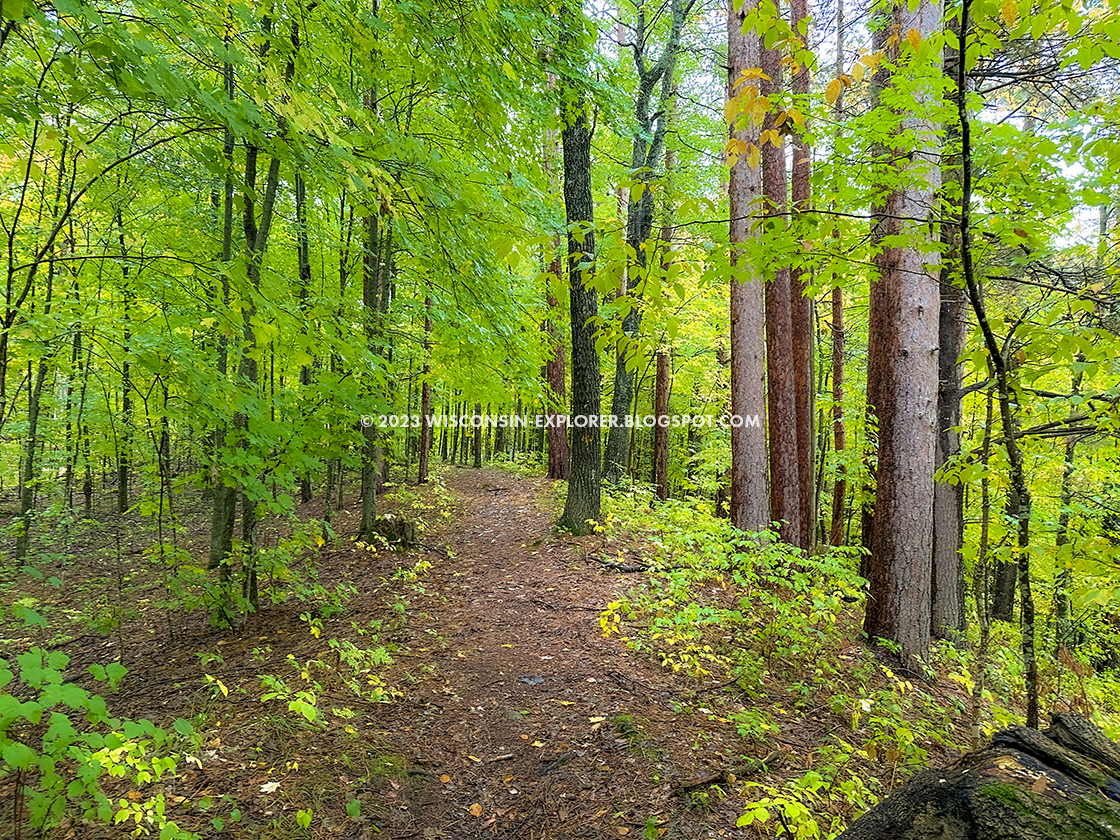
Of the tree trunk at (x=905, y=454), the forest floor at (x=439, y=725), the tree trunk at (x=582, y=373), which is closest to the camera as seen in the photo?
the forest floor at (x=439, y=725)

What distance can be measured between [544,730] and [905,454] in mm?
4274

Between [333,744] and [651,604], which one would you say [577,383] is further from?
[333,744]

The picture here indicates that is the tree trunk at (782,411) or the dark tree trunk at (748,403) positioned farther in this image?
the tree trunk at (782,411)

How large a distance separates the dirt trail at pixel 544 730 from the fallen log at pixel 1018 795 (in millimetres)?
1526

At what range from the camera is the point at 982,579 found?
2889 millimetres

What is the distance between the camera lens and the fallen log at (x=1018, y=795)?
1.36m

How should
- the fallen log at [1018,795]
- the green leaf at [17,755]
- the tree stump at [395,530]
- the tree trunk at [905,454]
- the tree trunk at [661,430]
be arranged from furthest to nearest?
the tree trunk at [661,430] < the tree stump at [395,530] < the tree trunk at [905,454] < the green leaf at [17,755] < the fallen log at [1018,795]

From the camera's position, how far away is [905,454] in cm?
499

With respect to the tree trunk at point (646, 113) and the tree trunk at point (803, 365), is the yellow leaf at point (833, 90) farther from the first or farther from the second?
the tree trunk at point (803, 365)

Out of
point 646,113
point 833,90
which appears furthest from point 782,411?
point 646,113

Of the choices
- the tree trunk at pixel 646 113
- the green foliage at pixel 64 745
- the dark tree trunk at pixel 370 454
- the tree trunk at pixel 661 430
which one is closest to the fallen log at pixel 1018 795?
the green foliage at pixel 64 745

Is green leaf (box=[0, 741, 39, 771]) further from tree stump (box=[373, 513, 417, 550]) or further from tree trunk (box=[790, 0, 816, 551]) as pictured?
tree trunk (box=[790, 0, 816, 551])

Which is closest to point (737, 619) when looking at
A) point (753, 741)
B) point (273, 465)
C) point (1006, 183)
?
point (753, 741)

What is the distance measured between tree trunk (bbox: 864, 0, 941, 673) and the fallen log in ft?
11.6
